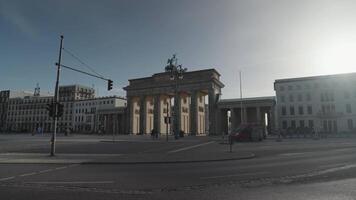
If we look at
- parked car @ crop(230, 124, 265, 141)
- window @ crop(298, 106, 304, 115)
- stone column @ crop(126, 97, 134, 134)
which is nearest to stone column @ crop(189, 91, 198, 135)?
stone column @ crop(126, 97, 134, 134)

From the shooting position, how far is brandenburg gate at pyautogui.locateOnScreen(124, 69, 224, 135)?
281 feet

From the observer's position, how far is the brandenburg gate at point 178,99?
281ft

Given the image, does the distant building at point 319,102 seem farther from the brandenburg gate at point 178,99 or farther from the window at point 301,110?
the brandenburg gate at point 178,99

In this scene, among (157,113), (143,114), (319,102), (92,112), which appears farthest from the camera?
(92,112)

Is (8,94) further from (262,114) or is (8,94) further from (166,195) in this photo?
(166,195)

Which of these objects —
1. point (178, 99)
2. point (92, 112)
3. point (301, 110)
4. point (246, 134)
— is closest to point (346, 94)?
point (301, 110)

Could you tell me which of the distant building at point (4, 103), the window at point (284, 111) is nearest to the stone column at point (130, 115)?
the window at point (284, 111)

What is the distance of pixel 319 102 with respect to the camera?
78750 mm

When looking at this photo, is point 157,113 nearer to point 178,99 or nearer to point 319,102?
point 178,99

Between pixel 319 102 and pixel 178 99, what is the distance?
42188 mm

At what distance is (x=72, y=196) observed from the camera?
25.8 ft

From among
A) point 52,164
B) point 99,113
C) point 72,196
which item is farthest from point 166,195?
point 99,113

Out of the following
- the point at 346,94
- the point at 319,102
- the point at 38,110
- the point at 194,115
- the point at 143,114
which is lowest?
the point at 194,115

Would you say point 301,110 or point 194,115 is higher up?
point 301,110
